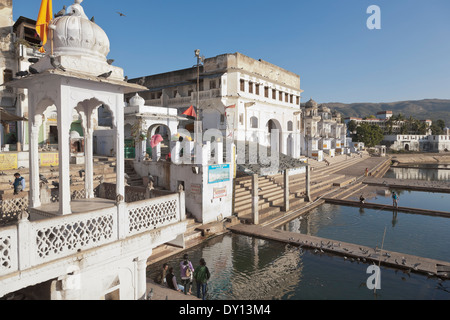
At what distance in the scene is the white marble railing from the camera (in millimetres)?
4785

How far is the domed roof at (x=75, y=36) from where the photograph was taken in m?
6.75

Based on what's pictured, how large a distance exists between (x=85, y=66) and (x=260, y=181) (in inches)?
655

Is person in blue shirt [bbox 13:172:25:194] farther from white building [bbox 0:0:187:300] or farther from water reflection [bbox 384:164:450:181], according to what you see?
water reflection [bbox 384:164:450:181]

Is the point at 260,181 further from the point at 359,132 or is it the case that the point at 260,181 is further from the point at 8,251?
the point at 359,132

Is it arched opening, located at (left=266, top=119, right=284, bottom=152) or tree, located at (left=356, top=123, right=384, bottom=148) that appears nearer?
arched opening, located at (left=266, top=119, right=284, bottom=152)

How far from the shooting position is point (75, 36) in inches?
266

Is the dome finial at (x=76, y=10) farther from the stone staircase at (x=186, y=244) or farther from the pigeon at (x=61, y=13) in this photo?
the stone staircase at (x=186, y=244)

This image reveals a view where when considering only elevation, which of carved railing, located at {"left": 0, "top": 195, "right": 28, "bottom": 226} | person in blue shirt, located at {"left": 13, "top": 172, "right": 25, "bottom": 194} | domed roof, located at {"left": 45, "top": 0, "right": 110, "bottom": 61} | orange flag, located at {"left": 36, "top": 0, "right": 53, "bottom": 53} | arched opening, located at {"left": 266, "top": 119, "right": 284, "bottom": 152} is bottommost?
carved railing, located at {"left": 0, "top": 195, "right": 28, "bottom": 226}

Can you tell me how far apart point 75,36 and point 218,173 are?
9823 millimetres

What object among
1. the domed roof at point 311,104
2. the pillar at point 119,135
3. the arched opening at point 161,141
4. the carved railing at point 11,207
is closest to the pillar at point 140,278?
the pillar at point 119,135

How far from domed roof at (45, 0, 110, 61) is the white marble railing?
3.71m

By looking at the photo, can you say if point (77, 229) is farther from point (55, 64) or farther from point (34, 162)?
point (55, 64)

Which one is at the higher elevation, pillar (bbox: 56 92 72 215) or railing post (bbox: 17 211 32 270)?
pillar (bbox: 56 92 72 215)

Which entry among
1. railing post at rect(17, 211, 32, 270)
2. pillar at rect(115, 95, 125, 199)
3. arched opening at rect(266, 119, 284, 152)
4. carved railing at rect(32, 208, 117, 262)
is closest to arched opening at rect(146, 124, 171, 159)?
pillar at rect(115, 95, 125, 199)
